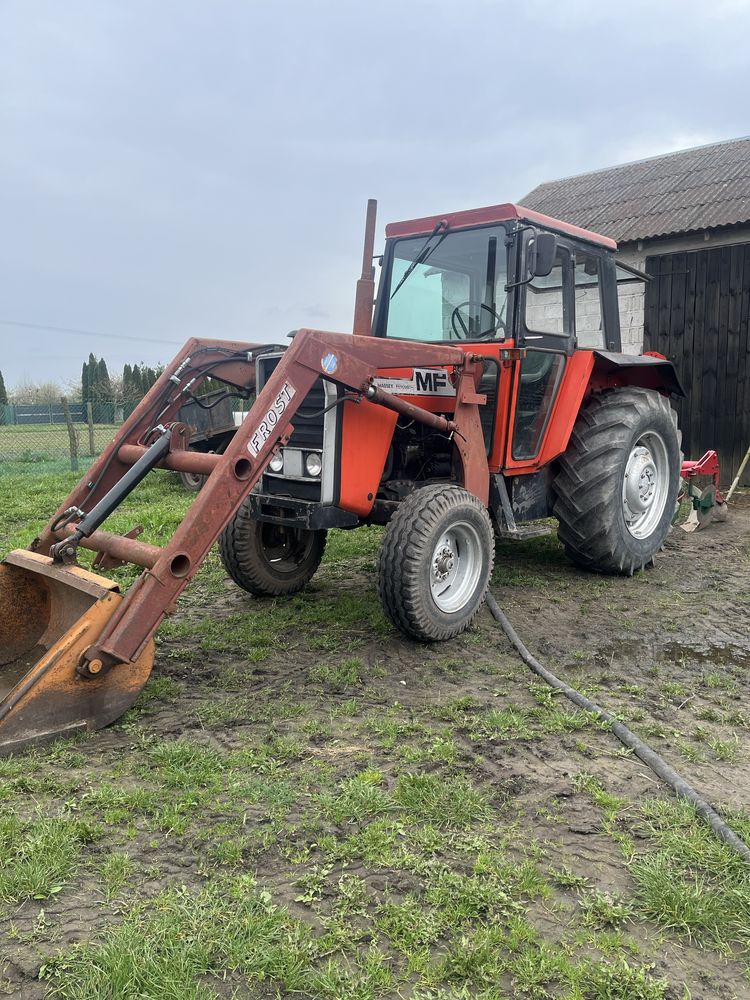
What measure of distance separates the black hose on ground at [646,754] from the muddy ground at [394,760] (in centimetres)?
6

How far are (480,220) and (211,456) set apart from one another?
8.21 feet

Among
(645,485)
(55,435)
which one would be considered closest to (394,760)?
(645,485)

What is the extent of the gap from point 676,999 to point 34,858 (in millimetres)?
1840

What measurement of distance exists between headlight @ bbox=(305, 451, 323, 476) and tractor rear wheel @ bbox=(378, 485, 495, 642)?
51 cm

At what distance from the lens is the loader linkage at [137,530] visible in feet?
10.2

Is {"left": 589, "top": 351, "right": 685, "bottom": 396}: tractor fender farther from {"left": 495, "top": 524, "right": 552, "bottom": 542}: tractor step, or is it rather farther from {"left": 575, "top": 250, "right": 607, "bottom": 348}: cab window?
{"left": 495, "top": 524, "right": 552, "bottom": 542}: tractor step

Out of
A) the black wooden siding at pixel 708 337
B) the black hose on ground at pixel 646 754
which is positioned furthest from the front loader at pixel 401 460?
the black wooden siding at pixel 708 337

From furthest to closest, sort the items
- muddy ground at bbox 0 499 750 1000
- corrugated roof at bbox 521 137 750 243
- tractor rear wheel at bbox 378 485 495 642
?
corrugated roof at bbox 521 137 750 243 → tractor rear wheel at bbox 378 485 495 642 → muddy ground at bbox 0 499 750 1000

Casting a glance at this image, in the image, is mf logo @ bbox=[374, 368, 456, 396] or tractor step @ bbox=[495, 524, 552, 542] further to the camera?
tractor step @ bbox=[495, 524, 552, 542]

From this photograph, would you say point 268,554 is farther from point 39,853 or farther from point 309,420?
point 39,853

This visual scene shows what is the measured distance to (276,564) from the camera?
524 centimetres

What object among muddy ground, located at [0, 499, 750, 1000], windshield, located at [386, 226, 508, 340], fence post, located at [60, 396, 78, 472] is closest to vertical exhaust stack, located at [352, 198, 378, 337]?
windshield, located at [386, 226, 508, 340]

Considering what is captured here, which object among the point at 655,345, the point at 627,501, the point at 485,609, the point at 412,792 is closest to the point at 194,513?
the point at 412,792

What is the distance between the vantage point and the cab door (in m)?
5.09
